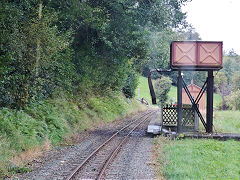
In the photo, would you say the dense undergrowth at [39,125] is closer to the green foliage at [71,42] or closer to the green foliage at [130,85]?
the green foliage at [71,42]

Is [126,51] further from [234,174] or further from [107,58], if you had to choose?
[234,174]

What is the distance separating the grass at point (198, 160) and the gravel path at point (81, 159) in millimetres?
525

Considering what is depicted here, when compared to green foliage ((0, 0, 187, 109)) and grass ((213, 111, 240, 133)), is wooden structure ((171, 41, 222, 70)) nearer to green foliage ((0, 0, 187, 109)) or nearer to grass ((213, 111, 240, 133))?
grass ((213, 111, 240, 133))

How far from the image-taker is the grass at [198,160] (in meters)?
8.48

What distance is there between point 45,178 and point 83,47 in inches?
578

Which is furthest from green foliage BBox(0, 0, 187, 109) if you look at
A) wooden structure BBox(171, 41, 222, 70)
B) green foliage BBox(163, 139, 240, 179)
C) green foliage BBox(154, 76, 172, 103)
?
green foliage BBox(154, 76, 172, 103)

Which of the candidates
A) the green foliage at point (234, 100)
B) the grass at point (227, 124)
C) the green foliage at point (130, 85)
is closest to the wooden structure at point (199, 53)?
the grass at point (227, 124)

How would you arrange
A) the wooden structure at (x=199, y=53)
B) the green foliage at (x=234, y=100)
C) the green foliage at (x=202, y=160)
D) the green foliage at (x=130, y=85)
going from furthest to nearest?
the green foliage at (x=234, y=100)
the green foliage at (x=130, y=85)
the wooden structure at (x=199, y=53)
the green foliage at (x=202, y=160)

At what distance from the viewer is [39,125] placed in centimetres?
1302

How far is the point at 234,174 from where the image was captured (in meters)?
8.49

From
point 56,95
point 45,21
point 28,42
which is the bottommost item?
point 56,95

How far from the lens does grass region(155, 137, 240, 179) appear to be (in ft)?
27.8

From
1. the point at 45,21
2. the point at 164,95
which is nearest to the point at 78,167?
the point at 45,21

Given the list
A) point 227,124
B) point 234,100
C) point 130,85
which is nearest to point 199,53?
point 227,124
